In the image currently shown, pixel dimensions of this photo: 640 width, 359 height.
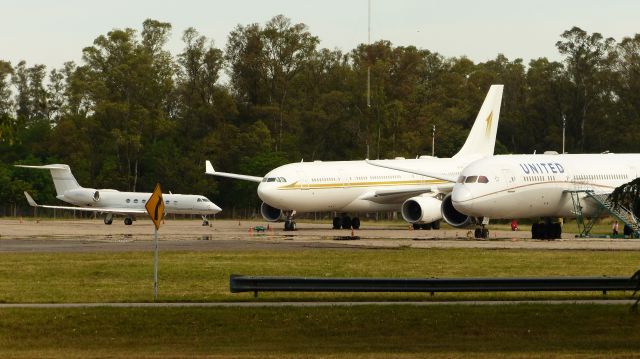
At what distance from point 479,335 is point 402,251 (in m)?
23.3

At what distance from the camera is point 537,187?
56.3 meters

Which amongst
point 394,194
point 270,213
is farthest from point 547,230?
point 270,213

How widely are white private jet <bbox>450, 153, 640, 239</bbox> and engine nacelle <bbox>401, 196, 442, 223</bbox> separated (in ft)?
18.5

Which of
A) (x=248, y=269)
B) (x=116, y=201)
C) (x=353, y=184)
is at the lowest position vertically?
(x=248, y=269)

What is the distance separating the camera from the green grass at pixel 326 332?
2120 centimetres

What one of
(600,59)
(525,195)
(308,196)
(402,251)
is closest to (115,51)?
(600,59)

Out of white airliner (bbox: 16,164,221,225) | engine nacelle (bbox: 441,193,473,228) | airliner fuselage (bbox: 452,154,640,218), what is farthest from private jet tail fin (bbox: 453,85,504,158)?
airliner fuselage (bbox: 452,154,640,218)

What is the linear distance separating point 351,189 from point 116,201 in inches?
929

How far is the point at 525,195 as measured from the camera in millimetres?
56031

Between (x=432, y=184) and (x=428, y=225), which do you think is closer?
(x=428, y=225)

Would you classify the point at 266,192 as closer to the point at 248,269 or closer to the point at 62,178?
the point at 62,178

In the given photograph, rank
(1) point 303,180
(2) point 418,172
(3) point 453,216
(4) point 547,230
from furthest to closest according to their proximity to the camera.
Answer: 1. (2) point 418,172
2. (1) point 303,180
3. (3) point 453,216
4. (4) point 547,230

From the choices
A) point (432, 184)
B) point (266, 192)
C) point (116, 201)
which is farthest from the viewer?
point (116, 201)

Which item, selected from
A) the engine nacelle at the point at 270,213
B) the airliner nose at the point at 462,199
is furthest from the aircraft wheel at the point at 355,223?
the airliner nose at the point at 462,199
